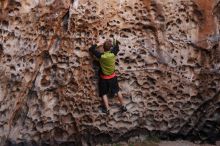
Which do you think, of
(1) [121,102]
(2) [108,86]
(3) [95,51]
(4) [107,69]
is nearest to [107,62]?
(4) [107,69]

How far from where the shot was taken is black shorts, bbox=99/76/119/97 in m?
6.35

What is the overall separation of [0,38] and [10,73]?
18.6 inches

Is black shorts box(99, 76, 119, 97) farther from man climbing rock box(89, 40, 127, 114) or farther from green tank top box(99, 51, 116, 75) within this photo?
green tank top box(99, 51, 116, 75)

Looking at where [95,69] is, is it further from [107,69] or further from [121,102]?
[121,102]

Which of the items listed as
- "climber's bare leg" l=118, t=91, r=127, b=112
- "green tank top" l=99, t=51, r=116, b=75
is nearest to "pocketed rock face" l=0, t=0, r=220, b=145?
"climber's bare leg" l=118, t=91, r=127, b=112

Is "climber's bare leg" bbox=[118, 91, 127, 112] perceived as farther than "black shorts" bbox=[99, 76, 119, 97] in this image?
Yes

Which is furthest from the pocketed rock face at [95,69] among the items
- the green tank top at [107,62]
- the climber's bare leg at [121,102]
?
the green tank top at [107,62]

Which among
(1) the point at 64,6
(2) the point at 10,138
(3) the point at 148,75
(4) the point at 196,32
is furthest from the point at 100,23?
(2) the point at 10,138

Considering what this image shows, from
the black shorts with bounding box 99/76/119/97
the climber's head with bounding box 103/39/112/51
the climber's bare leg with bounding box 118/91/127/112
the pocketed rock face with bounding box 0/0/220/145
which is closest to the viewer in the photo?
the pocketed rock face with bounding box 0/0/220/145

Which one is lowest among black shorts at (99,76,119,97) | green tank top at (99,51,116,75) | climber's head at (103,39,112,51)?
black shorts at (99,76,119,97)

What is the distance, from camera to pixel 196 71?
6.77m

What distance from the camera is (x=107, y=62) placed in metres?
6.20

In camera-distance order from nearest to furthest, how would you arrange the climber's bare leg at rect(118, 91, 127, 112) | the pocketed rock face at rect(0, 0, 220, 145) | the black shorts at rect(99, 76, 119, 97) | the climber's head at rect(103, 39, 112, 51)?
the pocketed rock face at rect(0, 0, 220, 145), the climber's head at rect(103, 39, 112, 51), the black shorts at rect(99, 76, 119, 97), the climber's bare leg at rect(118, 91, 127, 112)

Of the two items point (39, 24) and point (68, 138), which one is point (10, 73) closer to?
point (39, 24)
